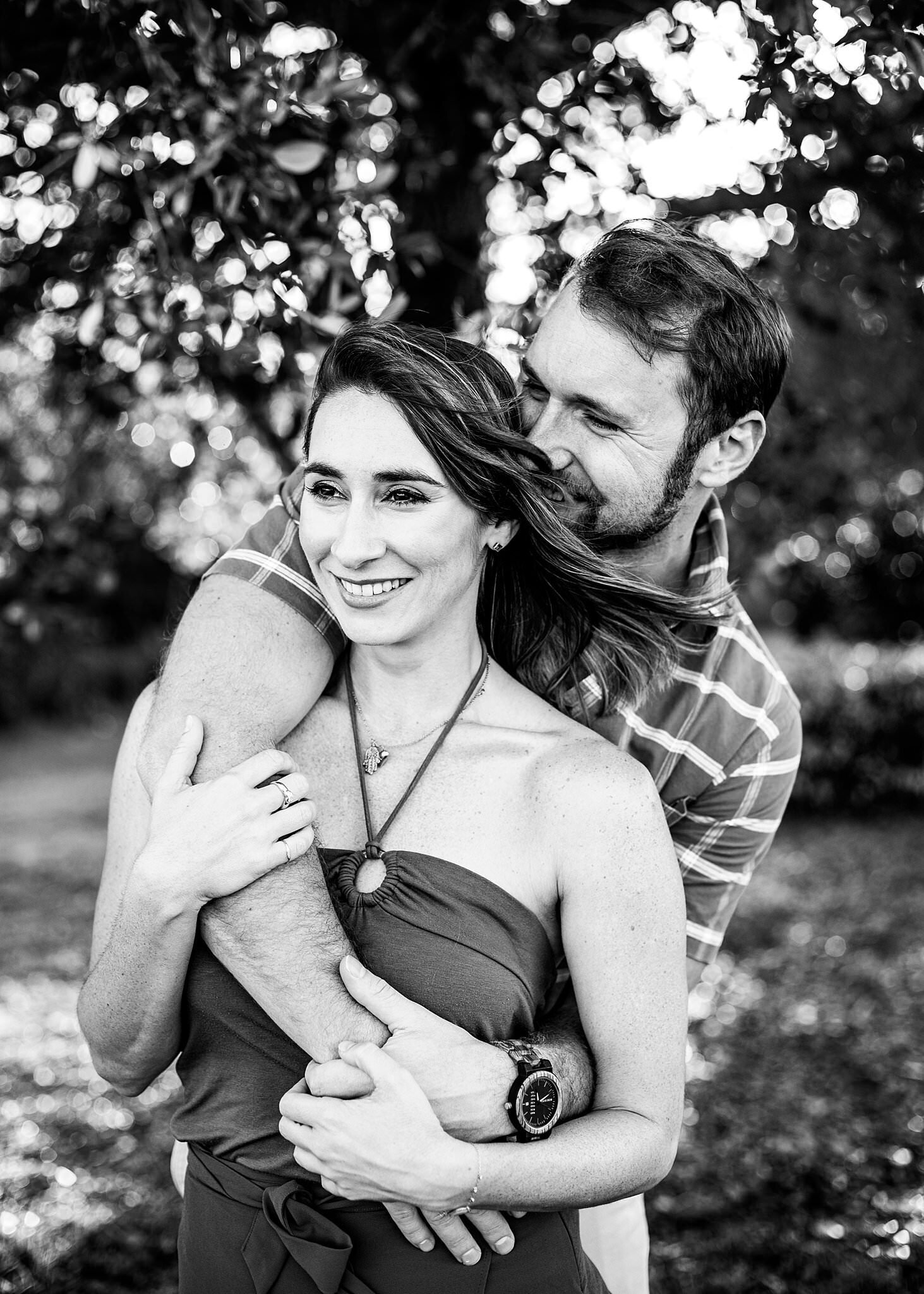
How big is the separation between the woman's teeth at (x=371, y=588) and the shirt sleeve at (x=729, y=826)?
91 cm

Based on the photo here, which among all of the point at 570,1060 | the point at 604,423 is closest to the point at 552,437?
the point at 604,423

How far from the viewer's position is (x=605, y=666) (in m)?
2.50

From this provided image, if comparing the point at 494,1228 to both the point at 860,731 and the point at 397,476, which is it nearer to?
the point at 397,476

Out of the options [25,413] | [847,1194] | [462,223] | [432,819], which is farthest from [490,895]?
[25,413]

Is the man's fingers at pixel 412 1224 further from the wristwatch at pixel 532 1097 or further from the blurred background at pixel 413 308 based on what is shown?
the blurred background at pixel 413 308

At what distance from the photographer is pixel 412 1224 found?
1.95 meters

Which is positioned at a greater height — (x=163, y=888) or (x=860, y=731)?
(x=163, y=888)

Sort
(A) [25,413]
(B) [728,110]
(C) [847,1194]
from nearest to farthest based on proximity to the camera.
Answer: (B) [728,110], (C) [847,1194], (A) [25,413]

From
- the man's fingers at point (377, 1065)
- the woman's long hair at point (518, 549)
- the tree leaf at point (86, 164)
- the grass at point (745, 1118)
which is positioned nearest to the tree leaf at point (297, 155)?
the tree leaf at point (86, 164)

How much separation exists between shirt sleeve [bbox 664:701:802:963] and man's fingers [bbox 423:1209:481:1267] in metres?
0.93

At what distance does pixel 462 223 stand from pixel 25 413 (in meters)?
4.49

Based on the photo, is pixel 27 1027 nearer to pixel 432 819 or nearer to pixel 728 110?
pixel 432 819

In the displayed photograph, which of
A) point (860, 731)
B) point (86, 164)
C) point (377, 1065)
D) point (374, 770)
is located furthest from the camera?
point (860, 731)

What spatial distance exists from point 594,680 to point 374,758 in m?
0.56
